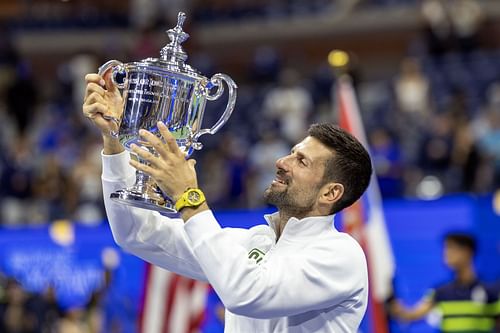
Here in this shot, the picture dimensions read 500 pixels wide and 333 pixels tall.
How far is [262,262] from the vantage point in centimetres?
309

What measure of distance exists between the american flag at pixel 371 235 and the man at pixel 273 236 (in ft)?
14.0

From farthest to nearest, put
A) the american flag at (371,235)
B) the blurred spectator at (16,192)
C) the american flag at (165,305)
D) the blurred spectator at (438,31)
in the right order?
the blurred spectator at (438,31) → the blurred spectator at (16,192) → the american flag at (371,235) → the american flag at (165,305)

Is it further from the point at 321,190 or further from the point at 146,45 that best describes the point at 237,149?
the point at 321,190

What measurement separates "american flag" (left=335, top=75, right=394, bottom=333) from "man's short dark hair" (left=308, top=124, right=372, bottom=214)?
14.1 ft

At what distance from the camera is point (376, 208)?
788 centimetres

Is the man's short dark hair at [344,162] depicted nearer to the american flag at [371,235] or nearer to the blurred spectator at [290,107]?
the american flag at [371,235]

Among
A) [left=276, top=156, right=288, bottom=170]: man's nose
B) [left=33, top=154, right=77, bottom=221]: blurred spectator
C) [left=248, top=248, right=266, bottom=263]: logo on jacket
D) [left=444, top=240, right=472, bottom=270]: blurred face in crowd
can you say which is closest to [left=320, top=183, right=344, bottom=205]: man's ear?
[left=276, top=156, right=288, bottom=170]: man's nose

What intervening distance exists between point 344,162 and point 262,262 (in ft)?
1.31

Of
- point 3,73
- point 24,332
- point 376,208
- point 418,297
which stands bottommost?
point 24,332

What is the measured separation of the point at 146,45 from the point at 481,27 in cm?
521

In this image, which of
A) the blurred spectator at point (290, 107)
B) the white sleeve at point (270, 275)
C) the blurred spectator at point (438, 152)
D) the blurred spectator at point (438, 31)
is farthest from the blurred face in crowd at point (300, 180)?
the blurred spectator at point (438, 31)

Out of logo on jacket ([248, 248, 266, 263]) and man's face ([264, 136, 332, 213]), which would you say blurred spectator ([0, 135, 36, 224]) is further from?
man's face ([264, 136, 332, 213])

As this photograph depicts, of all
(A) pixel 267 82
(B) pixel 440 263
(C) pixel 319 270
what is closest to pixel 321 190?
(C) pixel 319 270

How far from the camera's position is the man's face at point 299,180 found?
3148 millimetres
